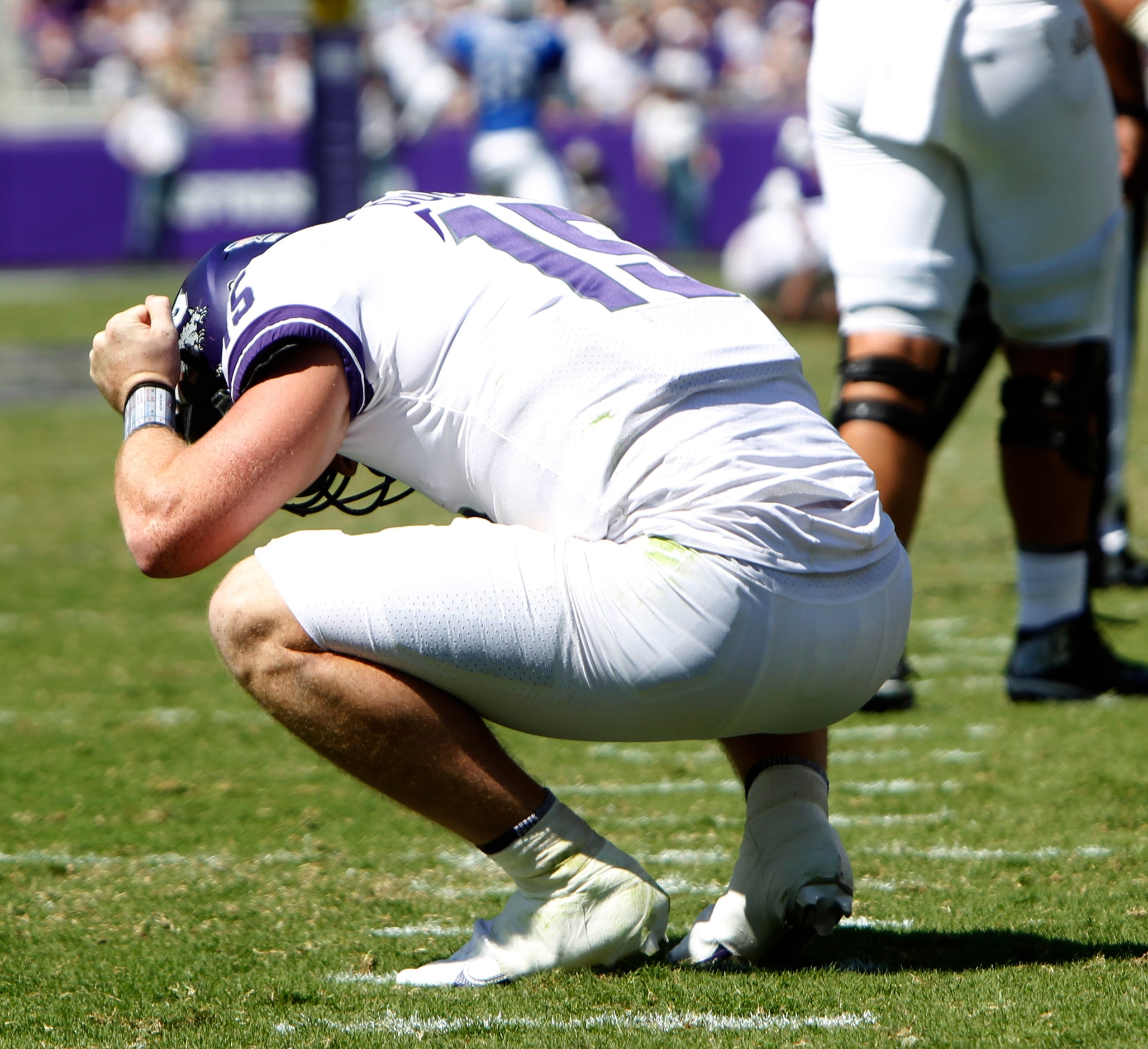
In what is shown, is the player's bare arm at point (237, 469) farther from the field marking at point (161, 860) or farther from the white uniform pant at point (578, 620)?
the field marking at point (161, 860)

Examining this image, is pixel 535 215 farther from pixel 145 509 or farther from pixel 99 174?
pixel 99 174

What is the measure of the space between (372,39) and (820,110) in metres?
16.7

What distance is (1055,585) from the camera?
3.61 m

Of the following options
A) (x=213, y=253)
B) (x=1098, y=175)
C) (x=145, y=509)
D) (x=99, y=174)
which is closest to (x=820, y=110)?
(x=1098, y=175)

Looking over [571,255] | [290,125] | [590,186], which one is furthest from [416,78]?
[571,255]

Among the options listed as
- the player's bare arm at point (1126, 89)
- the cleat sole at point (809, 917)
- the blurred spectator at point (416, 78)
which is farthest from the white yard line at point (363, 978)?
the blurred spectator at point (416, 78)

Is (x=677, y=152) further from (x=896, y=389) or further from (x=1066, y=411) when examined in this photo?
(x=896, y=389)

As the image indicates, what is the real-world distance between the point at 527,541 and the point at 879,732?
1.58 metres

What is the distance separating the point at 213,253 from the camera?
234 cm

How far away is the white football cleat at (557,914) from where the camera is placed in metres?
2.20

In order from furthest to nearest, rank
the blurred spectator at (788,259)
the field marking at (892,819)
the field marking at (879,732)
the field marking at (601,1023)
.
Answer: the blurred spectator at (788,259)
the field marking at (879,732)
the field marking at (892,819)
the field marking at (601,1023)

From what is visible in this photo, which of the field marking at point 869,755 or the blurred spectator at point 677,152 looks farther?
the blurred spectator at point 677,152

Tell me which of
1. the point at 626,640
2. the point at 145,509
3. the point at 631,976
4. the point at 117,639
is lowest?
the point at 117,639

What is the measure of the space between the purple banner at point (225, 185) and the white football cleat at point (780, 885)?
16038mm
